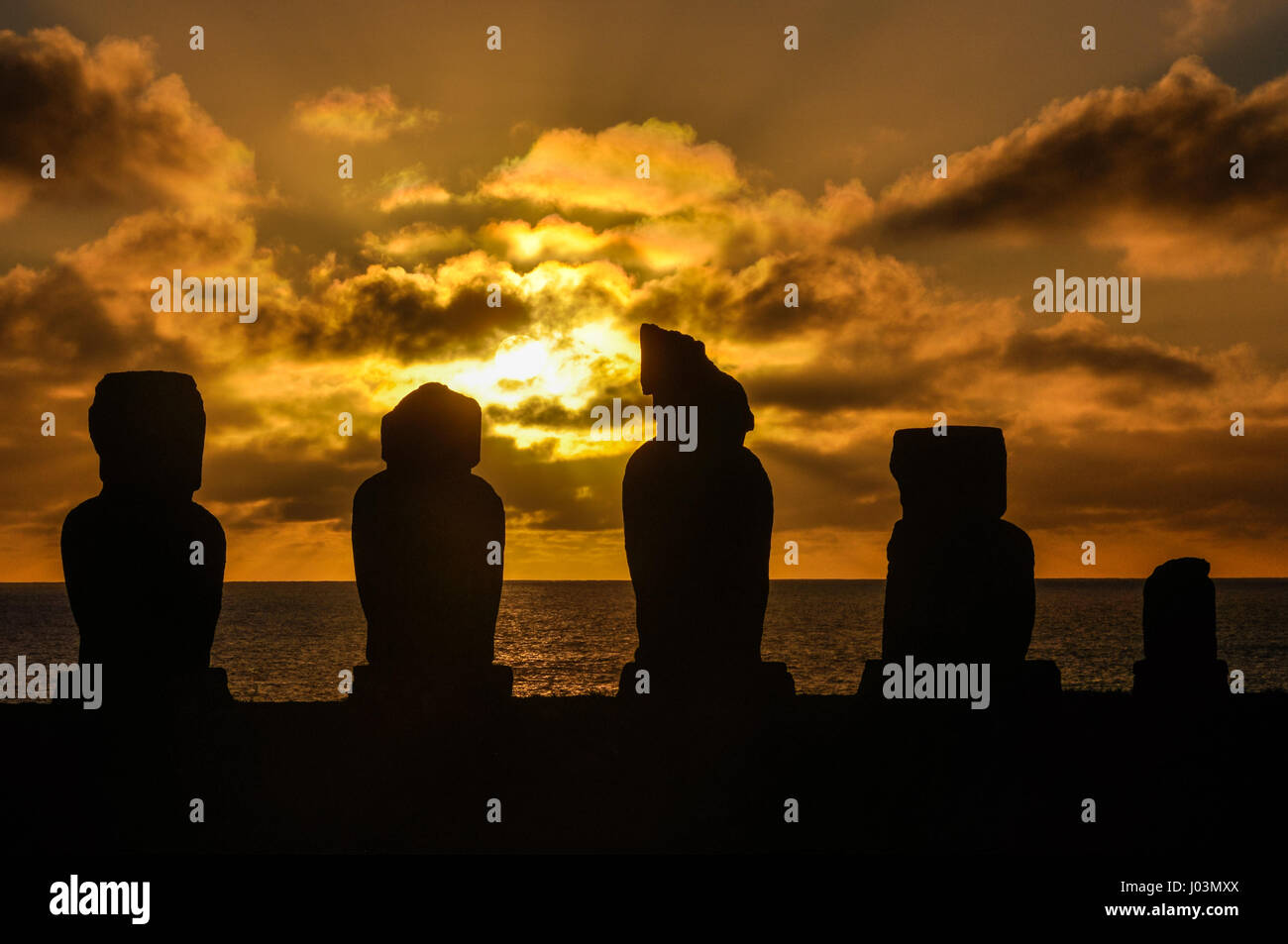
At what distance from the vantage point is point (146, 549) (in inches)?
397

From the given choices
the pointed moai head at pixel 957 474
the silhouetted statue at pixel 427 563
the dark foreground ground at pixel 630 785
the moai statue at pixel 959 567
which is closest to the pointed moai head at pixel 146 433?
the silhouetted statue at pixel 427 563

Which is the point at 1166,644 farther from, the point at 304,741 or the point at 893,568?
the point at 304,741

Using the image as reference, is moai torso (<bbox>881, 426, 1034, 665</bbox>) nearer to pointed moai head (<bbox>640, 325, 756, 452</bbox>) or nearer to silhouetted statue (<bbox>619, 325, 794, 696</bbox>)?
silhouetted statue (<bbox>619, 325, 794, 696</bbox>)

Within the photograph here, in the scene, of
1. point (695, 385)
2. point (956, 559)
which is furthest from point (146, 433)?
point (956, 559)

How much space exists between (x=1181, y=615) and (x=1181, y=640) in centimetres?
30

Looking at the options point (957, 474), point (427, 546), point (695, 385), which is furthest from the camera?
point (957, 474)

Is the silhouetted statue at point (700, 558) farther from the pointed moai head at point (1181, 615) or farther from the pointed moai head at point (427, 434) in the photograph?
the pointed moai head at point (1181, 615)

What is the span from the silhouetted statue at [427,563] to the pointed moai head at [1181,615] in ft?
26.6

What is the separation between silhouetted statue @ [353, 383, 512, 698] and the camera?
388 inches

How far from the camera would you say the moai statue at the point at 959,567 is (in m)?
10.9

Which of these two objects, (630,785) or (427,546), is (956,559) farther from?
(427,546)

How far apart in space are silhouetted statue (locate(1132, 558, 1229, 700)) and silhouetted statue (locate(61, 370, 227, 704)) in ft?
34.4

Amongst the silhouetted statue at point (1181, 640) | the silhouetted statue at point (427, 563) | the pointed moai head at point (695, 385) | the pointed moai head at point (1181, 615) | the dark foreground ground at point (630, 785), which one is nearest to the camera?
the dark foreground ground at point (630, 785)
